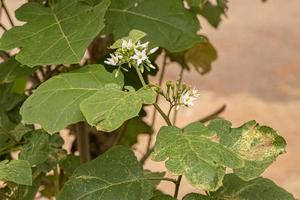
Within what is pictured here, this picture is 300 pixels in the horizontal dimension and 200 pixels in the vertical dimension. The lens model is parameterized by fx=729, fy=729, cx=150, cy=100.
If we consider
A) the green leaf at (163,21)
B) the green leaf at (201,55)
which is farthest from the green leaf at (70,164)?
the green leaf at (201,55)

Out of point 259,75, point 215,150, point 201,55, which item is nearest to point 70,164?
point 215,150

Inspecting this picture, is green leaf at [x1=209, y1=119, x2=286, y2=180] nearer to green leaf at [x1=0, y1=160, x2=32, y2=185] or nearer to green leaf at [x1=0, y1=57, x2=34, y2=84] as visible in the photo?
green leaf at [x1=0, y1=160, x2=32, y2=185]

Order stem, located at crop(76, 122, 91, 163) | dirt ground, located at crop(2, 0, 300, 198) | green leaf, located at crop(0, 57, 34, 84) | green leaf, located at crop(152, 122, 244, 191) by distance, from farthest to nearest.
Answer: dirt ground, located at crop(2, 0, 300, 198) < stem, located at crop(76, 122, 91, 163) < green leaf, located at crop(0, 57, 34, 84) < green leaf, located at crop(152, 122, 244, 191)

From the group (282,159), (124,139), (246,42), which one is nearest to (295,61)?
(246,42)

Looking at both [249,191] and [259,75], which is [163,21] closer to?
[249,191]

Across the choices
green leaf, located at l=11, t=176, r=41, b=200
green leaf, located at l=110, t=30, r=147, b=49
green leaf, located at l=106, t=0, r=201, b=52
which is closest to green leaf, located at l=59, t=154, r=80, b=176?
green leaf, located at l=11, t=176, r=41, b=200

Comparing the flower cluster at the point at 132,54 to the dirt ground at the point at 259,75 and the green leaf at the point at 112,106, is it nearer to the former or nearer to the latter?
the green leaf at the point at 112,106
